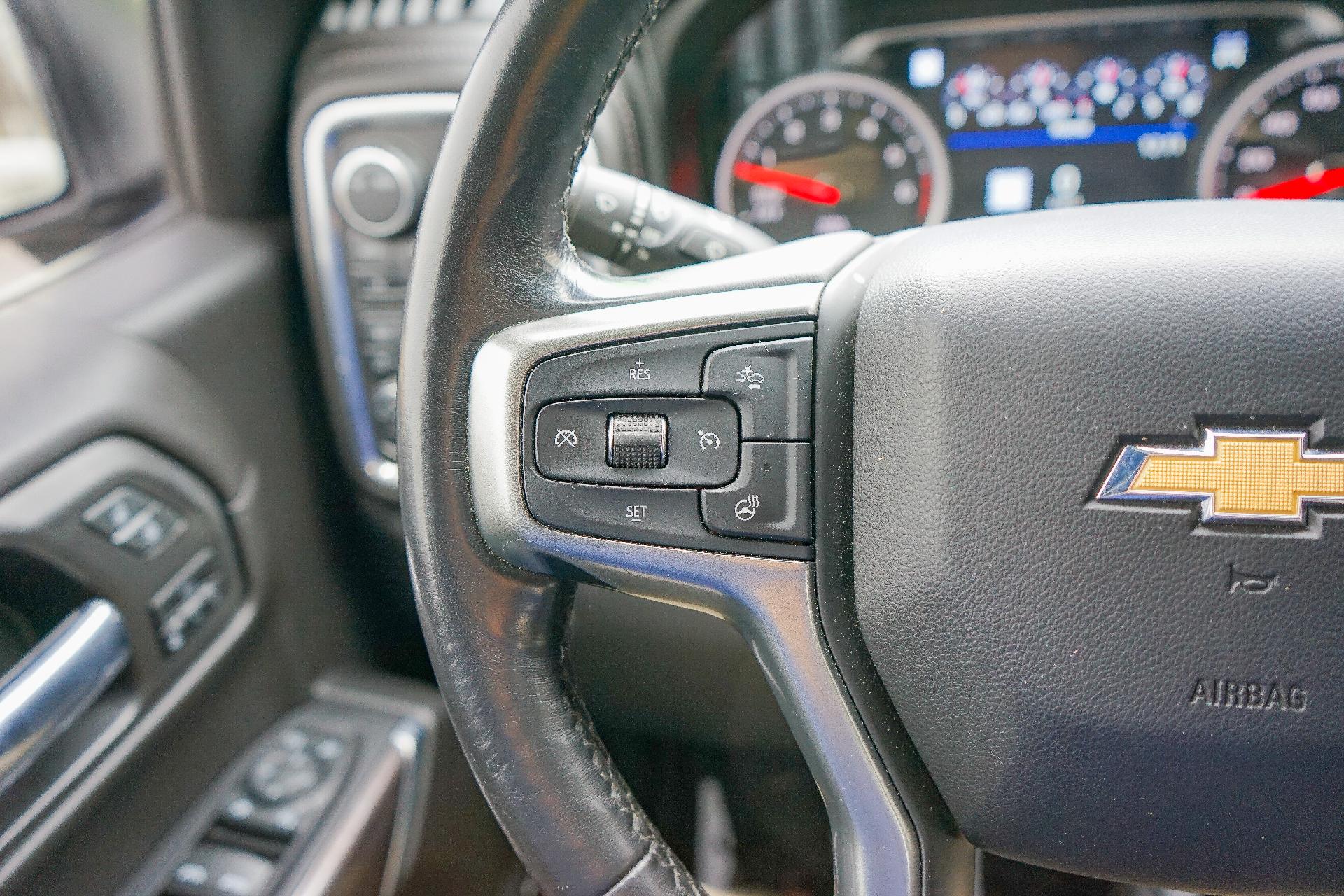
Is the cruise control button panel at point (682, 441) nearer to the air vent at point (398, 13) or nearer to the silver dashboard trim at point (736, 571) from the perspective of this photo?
the silver dashboard trim at point (736, 571)

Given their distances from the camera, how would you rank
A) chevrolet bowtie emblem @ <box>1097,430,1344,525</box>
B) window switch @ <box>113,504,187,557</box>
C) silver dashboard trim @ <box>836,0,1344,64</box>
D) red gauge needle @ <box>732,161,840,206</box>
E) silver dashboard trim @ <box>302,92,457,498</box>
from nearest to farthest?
chevrolet bowtie emblem @ <box>1097,430,1344,525</box> → window switch @ <box>113,504,187,557</box> → silver dashboard trim @ <box>302,92,457,498</box> → silver dashboard trim @ <box>836,0,1344,64</box> → red gauge needle @ <box>732,161,840,206</box>

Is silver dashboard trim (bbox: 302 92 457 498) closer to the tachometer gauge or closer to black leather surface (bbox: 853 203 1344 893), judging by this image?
black leather surface (bbox: 853 203 1344 893)

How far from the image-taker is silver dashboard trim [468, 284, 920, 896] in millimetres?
553

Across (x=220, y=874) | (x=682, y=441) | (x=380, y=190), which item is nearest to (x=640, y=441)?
(x=682, y=441)

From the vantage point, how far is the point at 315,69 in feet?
3.46

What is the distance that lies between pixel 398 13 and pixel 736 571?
734 millimetres

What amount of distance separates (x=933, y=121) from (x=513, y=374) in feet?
2.61

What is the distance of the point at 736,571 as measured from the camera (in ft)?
1.84

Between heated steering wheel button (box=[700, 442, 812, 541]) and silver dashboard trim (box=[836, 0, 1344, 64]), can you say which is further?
silver dashboard trim (box=[836, 0, 1344, 64])

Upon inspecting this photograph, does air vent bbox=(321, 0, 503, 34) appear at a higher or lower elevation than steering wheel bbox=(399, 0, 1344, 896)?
higher

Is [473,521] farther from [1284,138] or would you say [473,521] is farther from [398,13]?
[1284,138]

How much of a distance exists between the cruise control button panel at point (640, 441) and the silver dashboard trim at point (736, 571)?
2 centimetres

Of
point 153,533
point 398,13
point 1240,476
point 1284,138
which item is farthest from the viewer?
point 1284,138

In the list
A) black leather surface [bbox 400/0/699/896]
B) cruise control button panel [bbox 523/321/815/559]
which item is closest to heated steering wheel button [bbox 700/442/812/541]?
cruise control button panel [bbox 523/321/815/559]
